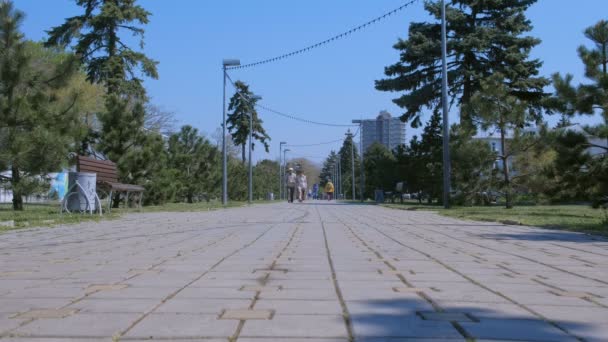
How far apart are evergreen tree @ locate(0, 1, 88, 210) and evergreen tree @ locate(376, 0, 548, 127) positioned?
21.4 metres

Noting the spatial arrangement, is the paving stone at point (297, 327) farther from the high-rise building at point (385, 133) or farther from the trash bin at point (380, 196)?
the high-rise building at point (385, 133)

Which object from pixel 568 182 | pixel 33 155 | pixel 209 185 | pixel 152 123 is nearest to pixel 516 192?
pixel 568 182

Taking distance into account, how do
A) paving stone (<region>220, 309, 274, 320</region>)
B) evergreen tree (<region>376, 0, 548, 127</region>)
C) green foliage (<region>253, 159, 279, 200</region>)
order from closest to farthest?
paving stone (<region>220, 309, 274, 320</region>) → evergreen tree (<region>376, 0, 548, 127</region>) → green foliage (<region>253, 159, 279, 200</region>)

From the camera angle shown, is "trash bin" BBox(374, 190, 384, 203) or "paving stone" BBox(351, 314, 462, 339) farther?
"trash bin" BBox(374, 190, 384, 203)

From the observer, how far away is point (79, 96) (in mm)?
15203

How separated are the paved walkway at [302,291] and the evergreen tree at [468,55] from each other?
24.8m

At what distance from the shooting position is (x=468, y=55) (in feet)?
108

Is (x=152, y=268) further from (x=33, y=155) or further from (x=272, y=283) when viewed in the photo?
(x=33, y=155)

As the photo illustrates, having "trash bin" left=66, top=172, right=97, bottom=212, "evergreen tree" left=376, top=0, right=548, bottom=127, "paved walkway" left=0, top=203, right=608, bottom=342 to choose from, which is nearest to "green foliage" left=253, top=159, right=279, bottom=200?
"evergreen tree" left=376, top=0, right=548, bottom=127

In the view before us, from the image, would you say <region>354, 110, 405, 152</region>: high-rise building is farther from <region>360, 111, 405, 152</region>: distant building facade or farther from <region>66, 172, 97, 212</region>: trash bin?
<region>66, 172, 97, 212</region>: trash bin

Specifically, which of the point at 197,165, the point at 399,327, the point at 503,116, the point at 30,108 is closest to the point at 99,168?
the point at 30,108

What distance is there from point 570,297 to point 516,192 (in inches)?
715

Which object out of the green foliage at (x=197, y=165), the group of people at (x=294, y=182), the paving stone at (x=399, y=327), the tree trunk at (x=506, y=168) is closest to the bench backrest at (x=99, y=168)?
the paving stone at (x=399, y=327)

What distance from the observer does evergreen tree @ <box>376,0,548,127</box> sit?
104 ft
